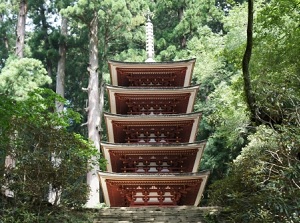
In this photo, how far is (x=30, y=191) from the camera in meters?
5.96

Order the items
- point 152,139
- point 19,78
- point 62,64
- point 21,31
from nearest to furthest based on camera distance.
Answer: point 152,139 → point 19,78 → point 21,31 → point 62,64

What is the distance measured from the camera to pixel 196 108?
16.8m

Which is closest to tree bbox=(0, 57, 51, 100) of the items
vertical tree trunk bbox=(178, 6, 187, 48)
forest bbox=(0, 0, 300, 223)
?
forest bbox=(0, 0, 300, 223)

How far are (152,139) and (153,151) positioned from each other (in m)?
0.82

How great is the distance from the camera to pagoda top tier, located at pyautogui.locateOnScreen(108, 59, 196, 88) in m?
11.4

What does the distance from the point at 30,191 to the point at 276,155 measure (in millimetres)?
3849

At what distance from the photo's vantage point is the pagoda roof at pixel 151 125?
10.4m

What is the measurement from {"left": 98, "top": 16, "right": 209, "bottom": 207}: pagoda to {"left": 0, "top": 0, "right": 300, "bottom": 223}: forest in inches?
35.1

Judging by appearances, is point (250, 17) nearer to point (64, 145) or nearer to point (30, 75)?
point (64, 145)

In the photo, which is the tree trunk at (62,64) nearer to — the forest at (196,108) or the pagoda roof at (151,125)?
the forest at (196,108)

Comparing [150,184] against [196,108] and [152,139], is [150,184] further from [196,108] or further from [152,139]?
[196,108]

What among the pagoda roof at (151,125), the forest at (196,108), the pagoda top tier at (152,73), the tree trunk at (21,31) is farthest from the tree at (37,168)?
the tree trunk at (21,31)

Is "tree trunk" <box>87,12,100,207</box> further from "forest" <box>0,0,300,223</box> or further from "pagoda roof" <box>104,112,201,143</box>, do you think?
"pagoda roof" <box>104,112,201,143</box>

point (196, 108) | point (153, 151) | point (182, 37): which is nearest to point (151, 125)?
point (153, 151)
